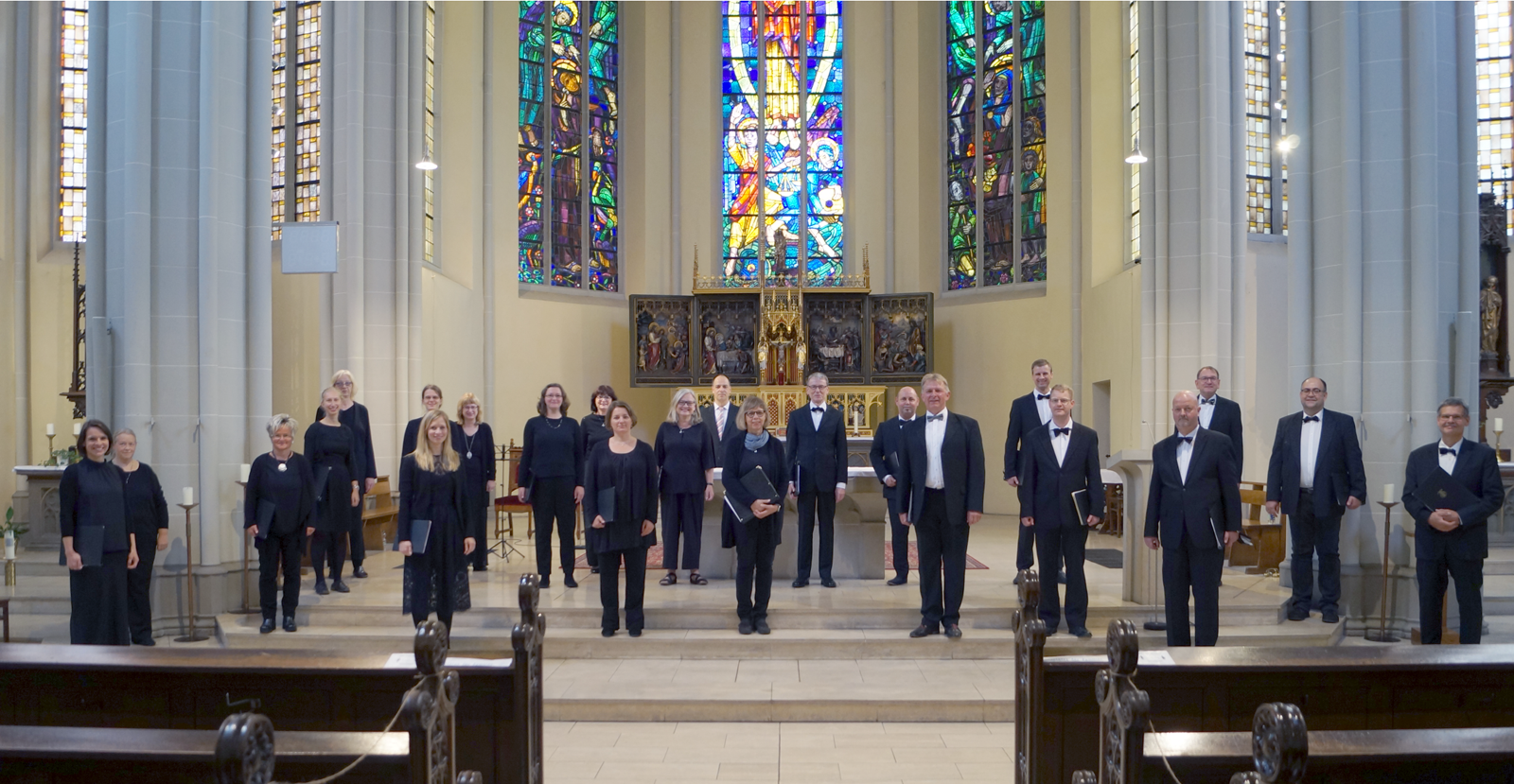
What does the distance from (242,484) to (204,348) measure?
3.20 ft

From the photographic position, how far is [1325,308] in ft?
25.2

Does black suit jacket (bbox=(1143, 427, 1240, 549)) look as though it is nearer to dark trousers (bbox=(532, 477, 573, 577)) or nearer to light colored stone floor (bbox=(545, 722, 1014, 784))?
light colored stone floor (bbox=(545, 722, 1014, 784))

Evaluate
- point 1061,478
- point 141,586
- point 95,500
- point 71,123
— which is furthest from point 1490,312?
point 71,123

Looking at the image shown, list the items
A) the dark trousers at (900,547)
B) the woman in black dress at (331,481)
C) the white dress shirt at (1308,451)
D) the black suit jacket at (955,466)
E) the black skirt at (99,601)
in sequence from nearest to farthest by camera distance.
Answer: the black skirt at (99,601) → the black suit jacket at (955,466) → the white dress shirt at (1308,451) → the woman in black dress at (331,481) → the dark trousers at (900,547)

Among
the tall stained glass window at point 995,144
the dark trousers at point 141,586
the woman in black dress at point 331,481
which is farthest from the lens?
the tall stained glass window at point 995,144

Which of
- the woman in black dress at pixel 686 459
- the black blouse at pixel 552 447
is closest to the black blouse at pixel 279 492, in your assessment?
the black blouse at pixel 552 447

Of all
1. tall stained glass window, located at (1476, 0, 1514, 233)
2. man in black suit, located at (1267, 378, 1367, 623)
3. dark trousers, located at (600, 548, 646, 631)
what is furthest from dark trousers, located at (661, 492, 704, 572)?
tall stained glass window, located at (1476, 0, 1514, 233)

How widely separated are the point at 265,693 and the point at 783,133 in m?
14.9

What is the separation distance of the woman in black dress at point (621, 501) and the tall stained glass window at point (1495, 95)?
40.6 ft

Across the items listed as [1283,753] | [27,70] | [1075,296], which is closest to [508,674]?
[1283,753]

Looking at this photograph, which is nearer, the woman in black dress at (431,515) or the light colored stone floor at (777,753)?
the light colored stone floor at (777,753)

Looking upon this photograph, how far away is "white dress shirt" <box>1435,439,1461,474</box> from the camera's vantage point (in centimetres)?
621

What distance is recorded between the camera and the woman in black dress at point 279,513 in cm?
694

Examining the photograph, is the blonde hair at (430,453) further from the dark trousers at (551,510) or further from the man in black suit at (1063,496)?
the man in black suit at (1063,496)
